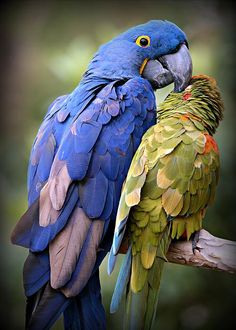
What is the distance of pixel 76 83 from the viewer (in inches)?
75.2

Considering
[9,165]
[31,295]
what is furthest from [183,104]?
[9,165]

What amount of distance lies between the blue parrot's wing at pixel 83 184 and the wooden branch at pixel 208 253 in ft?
0.60

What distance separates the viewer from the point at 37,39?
84.0 inches

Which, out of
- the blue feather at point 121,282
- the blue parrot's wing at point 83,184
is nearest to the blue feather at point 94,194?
the blue parrot's wing at point 83,184

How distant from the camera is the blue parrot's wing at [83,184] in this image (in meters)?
1.21

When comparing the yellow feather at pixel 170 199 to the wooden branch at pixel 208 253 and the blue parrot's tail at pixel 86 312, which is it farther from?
the blue parrot's tail at pixel 86 312

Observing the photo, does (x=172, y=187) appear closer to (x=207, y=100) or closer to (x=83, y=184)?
(x=83, y=184)

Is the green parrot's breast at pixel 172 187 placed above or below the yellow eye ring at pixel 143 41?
below

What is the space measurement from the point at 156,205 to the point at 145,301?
8.9 inches

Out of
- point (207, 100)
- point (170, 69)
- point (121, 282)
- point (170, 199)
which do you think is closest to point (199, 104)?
point (207, 100)

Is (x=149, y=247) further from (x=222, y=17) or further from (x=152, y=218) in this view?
(x=222, y=17)

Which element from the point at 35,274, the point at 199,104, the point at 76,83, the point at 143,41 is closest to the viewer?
the point at 35,274

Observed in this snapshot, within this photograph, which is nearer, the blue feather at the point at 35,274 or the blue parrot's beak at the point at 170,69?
the blue feather at the point at 35,274

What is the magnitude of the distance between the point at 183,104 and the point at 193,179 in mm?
272
